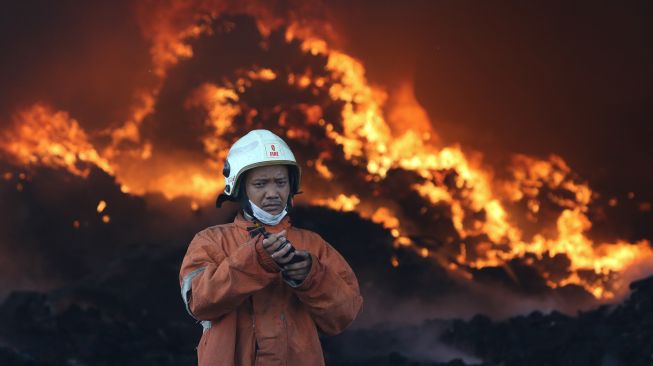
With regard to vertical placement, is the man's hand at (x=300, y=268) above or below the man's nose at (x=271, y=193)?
below

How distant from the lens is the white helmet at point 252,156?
496 centimetres

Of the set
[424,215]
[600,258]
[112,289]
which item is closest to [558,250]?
[600,258]

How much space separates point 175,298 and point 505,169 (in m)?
4.64

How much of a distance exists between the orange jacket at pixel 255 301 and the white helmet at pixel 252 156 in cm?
22

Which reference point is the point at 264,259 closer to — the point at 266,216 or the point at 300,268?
the point at 300,268

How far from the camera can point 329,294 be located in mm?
4648

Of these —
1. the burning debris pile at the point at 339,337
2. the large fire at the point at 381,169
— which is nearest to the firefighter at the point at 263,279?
the burning debris pile at the point at 339,337

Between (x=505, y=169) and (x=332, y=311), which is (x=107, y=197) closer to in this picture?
(x=505, y=169)

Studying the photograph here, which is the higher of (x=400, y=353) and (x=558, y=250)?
(x=558, y=250)

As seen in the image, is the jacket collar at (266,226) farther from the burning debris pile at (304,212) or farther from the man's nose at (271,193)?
the burning debris pile at (304,212)

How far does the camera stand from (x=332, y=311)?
15.5 ft

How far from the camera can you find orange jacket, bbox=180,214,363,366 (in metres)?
4.45

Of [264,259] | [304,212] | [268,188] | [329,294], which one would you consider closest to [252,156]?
[268,188]

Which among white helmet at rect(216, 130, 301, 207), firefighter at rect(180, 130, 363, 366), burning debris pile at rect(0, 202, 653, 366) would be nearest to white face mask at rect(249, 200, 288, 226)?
firefighter at rect(180, 130, 363, 366)
